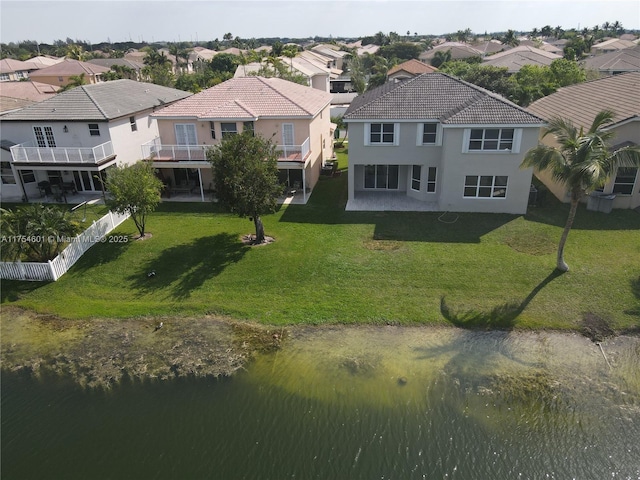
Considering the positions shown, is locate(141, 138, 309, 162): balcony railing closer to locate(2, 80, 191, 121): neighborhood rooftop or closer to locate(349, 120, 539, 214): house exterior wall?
locate(2, 80, 191, 121): neighborhood rooftop

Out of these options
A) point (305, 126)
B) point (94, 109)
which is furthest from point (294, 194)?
point (94, 109)

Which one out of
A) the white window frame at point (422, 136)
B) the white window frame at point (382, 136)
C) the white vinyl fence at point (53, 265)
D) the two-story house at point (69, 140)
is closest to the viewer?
the white vinyl fence at point (53, 265)

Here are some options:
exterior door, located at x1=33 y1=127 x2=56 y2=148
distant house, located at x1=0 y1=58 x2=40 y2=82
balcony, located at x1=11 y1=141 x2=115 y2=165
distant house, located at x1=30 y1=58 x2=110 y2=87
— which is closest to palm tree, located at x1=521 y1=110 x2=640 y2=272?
balcony, located at x1=11 y1=141 x2=115 y2=165

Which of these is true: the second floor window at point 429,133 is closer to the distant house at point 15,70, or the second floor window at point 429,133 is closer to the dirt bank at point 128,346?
the dirt bank at point 128,346

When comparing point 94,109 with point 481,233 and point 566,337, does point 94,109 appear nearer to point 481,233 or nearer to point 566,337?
point 481,233

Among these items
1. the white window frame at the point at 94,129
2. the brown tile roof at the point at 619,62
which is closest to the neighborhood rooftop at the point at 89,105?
the white window frame at the point at 94,129

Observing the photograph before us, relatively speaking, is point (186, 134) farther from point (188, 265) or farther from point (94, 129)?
point (188, 265)
